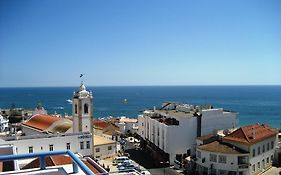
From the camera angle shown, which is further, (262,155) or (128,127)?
(128,127)

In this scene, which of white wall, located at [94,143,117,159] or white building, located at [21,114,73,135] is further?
white building, located at [21,114,73,135]

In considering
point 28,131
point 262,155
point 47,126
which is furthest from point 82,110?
point 262,155

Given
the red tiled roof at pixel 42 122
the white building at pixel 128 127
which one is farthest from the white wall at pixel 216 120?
the white building at pixel 128 127

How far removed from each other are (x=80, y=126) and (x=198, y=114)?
14.6 metres

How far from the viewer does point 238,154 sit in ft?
105

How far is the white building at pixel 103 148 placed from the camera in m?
36.5

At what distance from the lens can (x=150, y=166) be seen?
3728 cm

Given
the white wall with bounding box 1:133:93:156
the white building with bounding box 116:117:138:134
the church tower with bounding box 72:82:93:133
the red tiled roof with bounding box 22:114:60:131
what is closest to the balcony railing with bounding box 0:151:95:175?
the white wall with bounding box 1:133:93:156

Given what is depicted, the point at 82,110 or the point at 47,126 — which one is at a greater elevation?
the point at 82,110

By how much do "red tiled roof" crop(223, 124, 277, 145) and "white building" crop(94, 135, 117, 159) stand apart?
41.4 ft

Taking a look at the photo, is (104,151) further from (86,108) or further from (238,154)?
(238,154)

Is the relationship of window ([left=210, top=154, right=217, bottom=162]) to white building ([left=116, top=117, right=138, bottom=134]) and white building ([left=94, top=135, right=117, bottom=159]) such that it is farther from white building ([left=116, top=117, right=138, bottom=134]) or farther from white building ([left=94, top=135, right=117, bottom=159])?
white building ([left=116, top=117, right=138, bottom=134])

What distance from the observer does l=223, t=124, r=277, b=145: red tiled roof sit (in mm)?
33000

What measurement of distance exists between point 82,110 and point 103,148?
5.40 m
